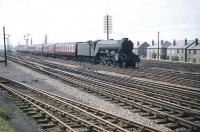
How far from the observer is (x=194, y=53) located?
204 feet

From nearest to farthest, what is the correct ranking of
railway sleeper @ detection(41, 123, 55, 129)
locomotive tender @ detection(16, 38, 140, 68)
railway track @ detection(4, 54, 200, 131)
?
railway track @ detection(4, 54, 200, 131)
railway sleeper @ detection(41, 123, 55, 129)
locomotive tender @ detection(16, 38, 140, 68)

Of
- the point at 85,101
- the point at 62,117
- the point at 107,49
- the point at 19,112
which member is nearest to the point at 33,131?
the point at 62,117

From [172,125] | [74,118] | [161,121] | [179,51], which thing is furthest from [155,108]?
[179,51]

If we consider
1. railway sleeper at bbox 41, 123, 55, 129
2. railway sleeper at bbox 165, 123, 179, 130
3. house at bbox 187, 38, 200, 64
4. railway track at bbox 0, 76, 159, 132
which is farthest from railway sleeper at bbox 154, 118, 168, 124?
house at bbox 187, 38, 200, 64

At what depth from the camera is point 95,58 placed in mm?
37031

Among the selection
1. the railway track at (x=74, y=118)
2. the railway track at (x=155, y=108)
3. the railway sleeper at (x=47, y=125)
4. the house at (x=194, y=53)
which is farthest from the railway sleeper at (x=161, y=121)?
the house at (x=194, y=53)

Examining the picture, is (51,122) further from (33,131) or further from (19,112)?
(19,112)

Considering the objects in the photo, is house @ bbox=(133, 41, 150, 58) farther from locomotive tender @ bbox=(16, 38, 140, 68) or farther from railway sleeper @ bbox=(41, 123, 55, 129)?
railway sleeper @ bbox=(41, 123, 55, 129)

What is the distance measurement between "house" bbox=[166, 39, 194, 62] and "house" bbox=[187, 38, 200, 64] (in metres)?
1.29

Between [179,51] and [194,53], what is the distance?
6.47m

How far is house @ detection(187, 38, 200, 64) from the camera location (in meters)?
60.6

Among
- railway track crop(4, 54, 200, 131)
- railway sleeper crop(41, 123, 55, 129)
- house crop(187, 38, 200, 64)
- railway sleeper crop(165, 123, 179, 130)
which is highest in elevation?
house crop(187, 38, 200, 64)

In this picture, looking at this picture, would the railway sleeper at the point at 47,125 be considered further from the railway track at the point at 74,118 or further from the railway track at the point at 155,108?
the railway track at the point at 155,108

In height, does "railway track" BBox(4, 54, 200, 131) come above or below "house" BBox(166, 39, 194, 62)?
below
